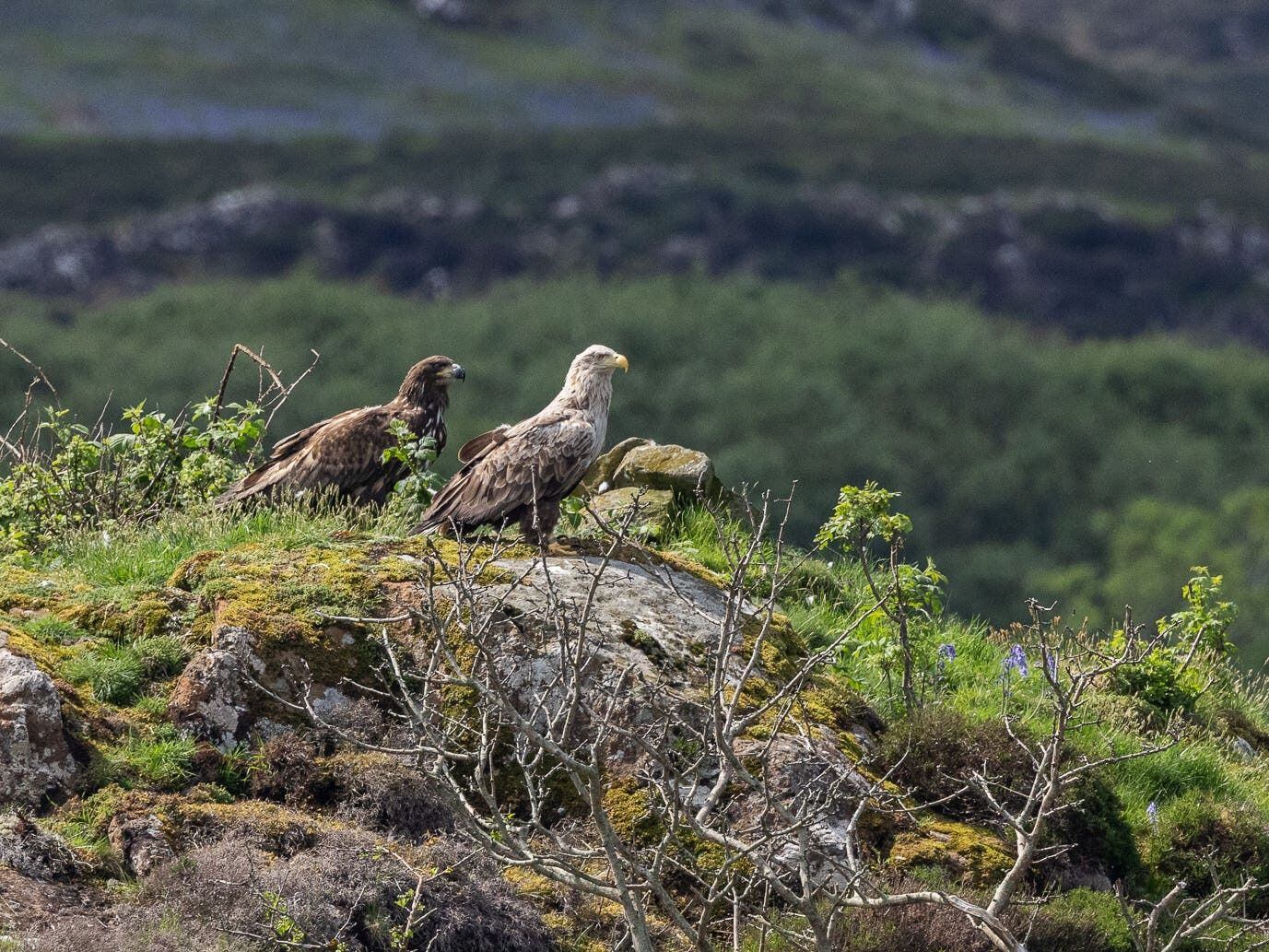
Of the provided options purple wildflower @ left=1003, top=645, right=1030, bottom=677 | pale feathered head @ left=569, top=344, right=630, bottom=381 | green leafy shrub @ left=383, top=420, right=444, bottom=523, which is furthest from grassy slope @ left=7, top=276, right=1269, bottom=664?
green leafy shrub @ left=383, top=420, right=444, bottom=523

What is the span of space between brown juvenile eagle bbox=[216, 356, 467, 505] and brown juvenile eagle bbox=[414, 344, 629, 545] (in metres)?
0.94

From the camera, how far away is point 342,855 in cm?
779

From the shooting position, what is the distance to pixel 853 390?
10469cm

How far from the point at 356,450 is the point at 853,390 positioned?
307ft

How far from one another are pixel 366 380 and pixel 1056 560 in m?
35.7

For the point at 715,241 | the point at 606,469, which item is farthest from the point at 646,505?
the point at 715,241

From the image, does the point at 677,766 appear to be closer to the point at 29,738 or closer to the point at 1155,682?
the point at 29,738

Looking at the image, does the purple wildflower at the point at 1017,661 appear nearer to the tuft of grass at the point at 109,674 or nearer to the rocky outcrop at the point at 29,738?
the tuft of grass at the point at 109,674

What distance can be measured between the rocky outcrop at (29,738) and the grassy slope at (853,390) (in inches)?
2876

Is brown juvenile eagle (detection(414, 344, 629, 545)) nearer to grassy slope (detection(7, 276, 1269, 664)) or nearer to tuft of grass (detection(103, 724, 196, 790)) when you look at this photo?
tuft of grass (detection(103, 724, 196, 790))

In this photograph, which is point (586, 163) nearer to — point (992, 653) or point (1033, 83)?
point (1033, 83)

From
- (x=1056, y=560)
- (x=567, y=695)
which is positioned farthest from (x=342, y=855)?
(x=1056, y=560)

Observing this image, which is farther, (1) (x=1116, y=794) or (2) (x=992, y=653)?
(2) (x=992, y=653)

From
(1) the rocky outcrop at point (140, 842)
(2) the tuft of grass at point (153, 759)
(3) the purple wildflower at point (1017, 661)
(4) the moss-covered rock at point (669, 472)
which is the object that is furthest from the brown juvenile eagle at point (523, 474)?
(1) the rocky outcrop at point (140, 842)
